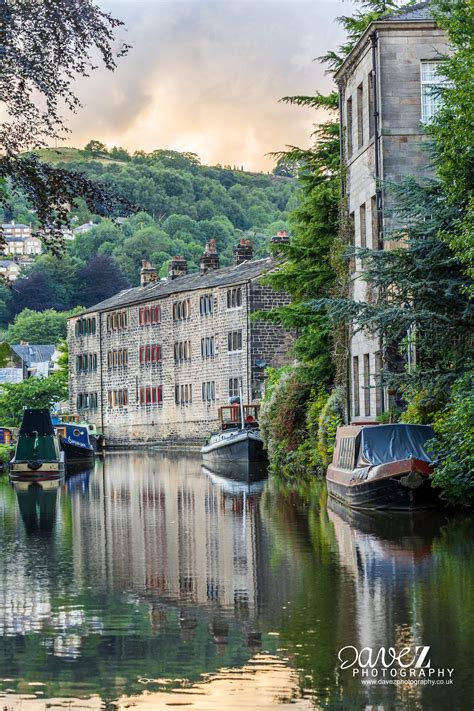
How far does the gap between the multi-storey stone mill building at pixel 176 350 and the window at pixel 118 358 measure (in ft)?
0.22

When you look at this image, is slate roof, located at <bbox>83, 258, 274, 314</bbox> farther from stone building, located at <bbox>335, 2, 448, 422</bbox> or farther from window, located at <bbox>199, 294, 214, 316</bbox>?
stone building, located at <bbox>335, 2, 448, 422</bbox>

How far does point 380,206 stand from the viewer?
1363 inches

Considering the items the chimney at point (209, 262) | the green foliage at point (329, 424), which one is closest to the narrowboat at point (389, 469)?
the green foliage at point (329, 424)

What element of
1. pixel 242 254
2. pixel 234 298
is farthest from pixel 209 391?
pixel 242 254

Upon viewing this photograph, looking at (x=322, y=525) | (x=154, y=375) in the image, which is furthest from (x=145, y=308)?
(x=322, y=525)

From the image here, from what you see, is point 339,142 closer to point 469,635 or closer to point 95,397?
point 469,635

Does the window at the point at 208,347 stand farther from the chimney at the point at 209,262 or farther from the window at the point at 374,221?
the window at the point at 374,221

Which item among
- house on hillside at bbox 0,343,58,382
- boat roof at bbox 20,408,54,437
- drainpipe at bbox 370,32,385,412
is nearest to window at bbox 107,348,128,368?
boat roof at bbox 20,408,54,437

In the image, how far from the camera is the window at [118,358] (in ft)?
282

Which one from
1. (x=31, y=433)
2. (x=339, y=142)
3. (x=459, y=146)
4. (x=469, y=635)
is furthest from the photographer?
(x=31, y=433)

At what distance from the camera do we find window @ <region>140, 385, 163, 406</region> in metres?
80.9

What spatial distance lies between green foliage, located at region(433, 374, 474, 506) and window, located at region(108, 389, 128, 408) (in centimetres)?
6102

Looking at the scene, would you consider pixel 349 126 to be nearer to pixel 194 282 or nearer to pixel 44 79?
pixel 44 79

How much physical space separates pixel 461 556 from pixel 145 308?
6543cm
